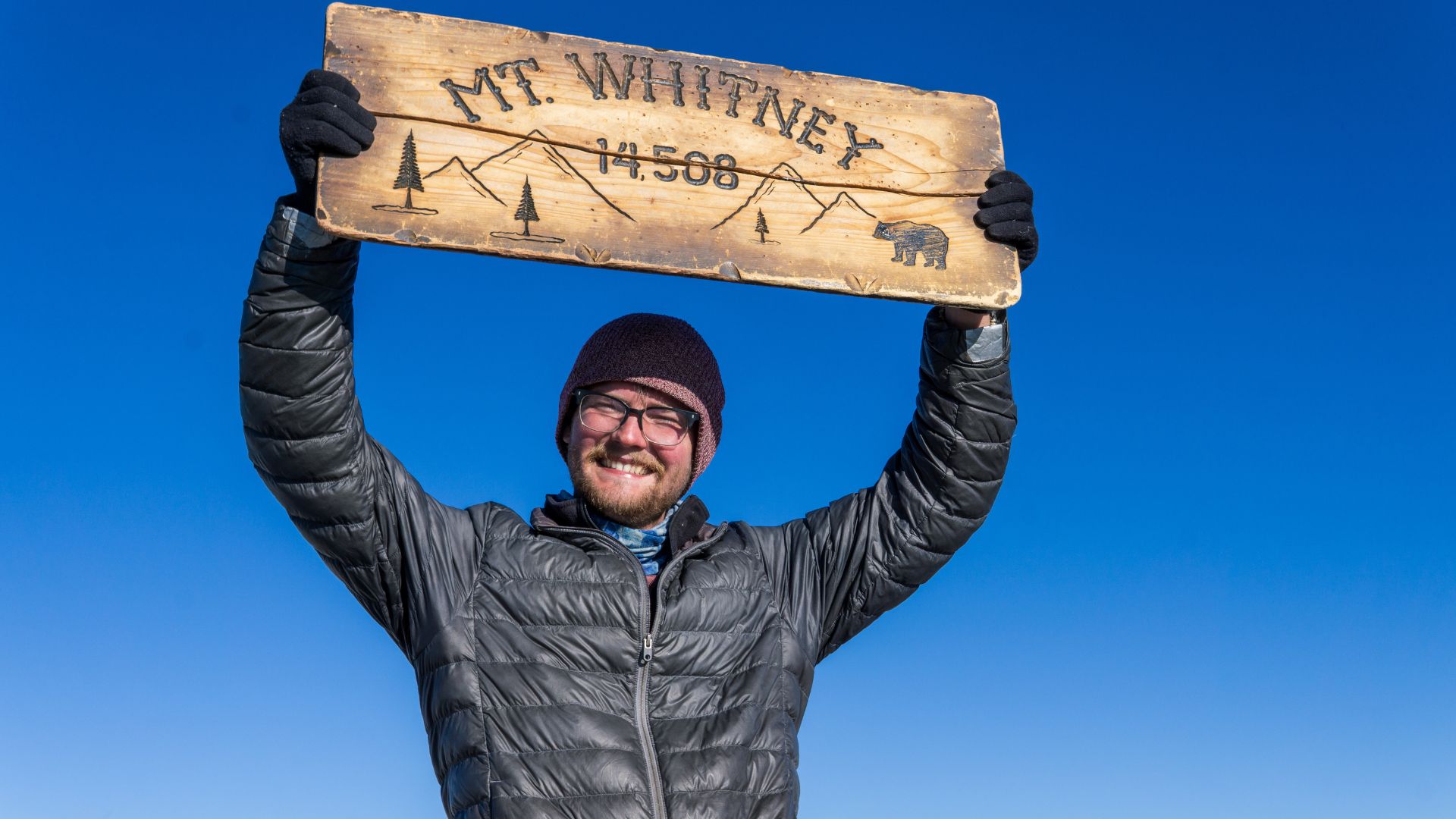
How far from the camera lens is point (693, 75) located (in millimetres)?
3809

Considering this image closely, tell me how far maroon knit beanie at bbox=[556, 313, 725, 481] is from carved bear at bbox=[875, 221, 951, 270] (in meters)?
0.93

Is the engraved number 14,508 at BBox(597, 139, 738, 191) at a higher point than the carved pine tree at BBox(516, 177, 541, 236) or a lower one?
higher

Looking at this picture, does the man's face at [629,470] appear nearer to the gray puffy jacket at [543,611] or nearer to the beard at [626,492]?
the beard at [626,492]

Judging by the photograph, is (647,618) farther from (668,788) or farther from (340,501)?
(340,501)

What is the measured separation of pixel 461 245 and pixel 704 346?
1.32 metres

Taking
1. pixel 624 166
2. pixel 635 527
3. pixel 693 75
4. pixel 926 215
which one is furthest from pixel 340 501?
pixel 926 215

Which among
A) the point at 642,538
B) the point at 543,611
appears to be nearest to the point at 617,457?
the point at 642,538

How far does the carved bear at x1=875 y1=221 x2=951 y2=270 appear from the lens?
12.2ft

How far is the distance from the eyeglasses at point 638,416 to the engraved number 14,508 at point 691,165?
0.91 meters

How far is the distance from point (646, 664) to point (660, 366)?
3.61 feet

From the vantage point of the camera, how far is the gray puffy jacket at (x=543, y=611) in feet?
11.3

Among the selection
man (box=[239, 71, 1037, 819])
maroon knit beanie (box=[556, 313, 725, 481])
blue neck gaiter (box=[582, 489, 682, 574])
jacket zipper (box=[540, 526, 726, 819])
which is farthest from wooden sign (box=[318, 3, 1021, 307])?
blue neck gaiter (box=[582, 489, 682, 574])

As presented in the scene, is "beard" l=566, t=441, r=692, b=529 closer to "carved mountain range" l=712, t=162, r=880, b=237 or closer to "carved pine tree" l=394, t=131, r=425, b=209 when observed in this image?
"carved mountain range" l=712, t=162, r=880, b=237

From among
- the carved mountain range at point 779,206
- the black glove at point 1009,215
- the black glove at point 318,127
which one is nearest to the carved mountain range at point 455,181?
the black glove at point 318,127
